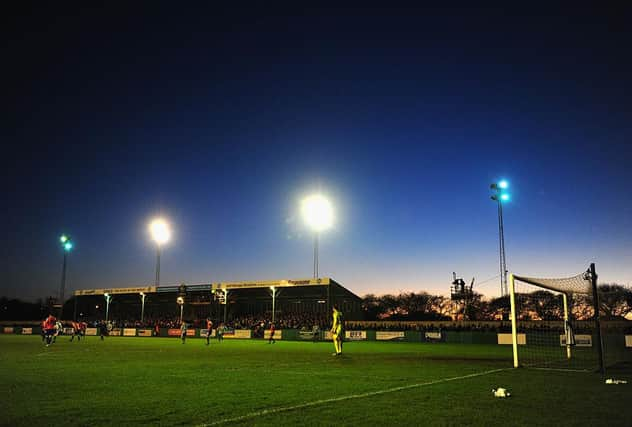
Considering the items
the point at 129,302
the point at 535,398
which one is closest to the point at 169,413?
the point at 535,398

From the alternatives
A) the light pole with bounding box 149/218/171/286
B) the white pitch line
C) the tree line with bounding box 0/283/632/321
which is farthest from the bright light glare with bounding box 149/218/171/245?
the white pitch line

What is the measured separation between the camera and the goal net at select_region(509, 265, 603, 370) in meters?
17.5

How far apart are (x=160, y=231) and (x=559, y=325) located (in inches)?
1839

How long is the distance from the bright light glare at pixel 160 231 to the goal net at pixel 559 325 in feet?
141

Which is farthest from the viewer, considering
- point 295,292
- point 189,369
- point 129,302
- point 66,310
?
point 66,310

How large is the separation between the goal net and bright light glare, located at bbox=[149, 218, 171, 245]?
4295 cm

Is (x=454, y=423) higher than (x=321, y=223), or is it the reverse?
(x=321, y=223)

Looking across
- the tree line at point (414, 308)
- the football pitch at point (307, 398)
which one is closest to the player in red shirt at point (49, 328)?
the football pitch at point (307, 398)

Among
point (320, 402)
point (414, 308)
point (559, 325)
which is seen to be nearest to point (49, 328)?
point (320, 402)

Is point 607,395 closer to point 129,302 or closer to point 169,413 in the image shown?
point 169,413

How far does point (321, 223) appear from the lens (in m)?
52.1

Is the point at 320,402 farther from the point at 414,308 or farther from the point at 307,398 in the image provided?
the point at 414,308

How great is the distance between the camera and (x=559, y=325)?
42.3 metres

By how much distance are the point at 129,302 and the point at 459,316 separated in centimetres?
5240
